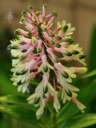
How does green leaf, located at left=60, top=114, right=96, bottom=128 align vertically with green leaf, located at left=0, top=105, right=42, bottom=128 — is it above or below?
→ below

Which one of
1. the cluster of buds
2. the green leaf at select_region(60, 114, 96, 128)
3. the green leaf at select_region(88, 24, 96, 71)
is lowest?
the green leaf at select_region(60, 114, 96, 128)

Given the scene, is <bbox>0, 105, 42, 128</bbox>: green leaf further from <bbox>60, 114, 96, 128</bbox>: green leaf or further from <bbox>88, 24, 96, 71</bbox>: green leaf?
<bbox>88, 24, 96, 71</bbox>: green leaf

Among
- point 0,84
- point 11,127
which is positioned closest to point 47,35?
point 11,127

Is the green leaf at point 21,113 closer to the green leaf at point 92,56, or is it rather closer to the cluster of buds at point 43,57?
the cluster of buds at point 43,57

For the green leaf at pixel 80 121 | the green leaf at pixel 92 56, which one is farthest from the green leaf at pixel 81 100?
the green leaf at pixel 92 56

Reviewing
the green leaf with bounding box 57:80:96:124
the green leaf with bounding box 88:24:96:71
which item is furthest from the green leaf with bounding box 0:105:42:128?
the green leaf with bounding box 88:24:96:71

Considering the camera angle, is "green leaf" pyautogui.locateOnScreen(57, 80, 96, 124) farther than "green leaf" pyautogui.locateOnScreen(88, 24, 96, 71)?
No
